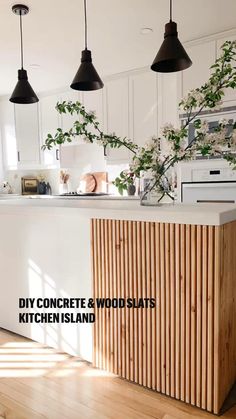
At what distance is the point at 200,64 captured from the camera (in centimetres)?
307

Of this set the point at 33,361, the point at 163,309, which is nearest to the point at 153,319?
the point at 163,309

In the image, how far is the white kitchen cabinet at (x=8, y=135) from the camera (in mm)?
5082

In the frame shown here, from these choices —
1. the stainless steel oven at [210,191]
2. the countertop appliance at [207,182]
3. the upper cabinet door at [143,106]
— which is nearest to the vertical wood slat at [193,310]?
the stainless steel oven at [210,191]

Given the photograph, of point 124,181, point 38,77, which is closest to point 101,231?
point 124,181

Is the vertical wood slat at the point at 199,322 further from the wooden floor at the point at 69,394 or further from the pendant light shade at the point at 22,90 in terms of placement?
the pendant light shade at the point at 22,90

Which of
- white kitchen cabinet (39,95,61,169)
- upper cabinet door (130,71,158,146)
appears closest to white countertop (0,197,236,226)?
Result: upper cabinet door (130,71,158,146)

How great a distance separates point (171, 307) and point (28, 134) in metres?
4.10

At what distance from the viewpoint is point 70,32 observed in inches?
114

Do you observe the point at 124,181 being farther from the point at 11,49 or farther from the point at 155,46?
the point at 11,49

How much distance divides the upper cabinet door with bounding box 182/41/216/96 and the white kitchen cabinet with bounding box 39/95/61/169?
215 centimetres

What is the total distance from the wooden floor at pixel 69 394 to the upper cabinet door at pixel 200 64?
2586mm

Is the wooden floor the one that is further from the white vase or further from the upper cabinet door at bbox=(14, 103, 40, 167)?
the upper cabinet door at bbox=(14, 103, 40, 167)

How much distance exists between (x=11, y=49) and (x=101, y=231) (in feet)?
7.87

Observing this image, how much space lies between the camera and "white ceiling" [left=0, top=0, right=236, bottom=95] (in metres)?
2.48
